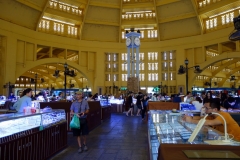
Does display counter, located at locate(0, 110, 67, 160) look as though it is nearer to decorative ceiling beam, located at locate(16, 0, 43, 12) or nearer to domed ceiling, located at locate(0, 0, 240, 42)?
decorative ceiling beam, located at locate(16, 0, 43, 12)

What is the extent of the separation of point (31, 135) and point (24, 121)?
32cm

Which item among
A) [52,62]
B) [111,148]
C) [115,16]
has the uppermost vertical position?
[115,16]

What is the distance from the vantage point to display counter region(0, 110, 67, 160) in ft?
11.9

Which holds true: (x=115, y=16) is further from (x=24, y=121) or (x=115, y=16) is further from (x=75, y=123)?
(x=24, y=121)

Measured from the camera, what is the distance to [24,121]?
167 inches

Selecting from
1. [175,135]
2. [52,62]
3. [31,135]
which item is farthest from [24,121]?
[52,62]

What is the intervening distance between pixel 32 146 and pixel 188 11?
1054 inches

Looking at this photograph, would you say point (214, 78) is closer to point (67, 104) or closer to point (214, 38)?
point (214, 38)

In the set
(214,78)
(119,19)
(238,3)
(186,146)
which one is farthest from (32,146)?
(214,78)

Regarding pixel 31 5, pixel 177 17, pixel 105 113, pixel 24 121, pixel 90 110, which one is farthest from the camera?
pixel 177 17

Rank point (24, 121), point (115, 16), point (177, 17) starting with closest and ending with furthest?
point (24, 121) → point (177, 17) → point (115, 16)

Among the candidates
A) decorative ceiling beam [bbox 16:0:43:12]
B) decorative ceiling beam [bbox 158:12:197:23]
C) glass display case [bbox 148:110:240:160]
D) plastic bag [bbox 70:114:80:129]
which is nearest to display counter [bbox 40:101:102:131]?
plastic bag [bbox 70:114:80:129]

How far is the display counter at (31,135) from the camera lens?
3.63 metres

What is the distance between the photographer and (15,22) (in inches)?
916
